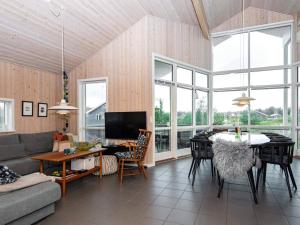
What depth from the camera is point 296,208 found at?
293 cm

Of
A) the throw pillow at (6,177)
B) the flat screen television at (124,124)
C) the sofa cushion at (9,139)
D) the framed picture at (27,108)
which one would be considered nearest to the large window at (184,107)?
the flat screen television at (124,124)

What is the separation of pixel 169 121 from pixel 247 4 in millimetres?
4495

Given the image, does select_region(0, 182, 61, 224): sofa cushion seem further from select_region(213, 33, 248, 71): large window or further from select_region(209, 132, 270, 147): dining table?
select_region(213, 33, 248, 71): large window

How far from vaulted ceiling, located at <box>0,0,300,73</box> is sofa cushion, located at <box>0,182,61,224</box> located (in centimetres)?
307

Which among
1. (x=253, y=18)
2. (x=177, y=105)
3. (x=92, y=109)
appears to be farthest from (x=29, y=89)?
(x=253, y=18)

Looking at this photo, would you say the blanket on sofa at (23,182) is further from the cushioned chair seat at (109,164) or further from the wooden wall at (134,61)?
the wooden wall at (134,61)

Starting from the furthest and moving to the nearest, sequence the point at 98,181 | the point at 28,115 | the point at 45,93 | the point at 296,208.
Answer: the point at 45,93, the point at 28,115, the point at 98,181, the point at 296,208

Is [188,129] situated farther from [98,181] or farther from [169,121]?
[98,181]

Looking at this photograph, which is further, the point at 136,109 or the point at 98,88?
the point at 98,88

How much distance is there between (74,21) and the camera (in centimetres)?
454

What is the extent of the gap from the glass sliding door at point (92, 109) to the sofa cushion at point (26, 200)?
3.41 m

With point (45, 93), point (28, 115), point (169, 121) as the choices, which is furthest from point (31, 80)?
point (169, 121)

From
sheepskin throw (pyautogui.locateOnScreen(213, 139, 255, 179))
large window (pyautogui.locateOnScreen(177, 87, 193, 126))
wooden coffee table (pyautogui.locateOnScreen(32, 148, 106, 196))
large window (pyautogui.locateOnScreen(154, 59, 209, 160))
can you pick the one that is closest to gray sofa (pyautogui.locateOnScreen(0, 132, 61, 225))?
wooden coffee table (pyautogui.locateOnScreen(32, 148, 106, 196))

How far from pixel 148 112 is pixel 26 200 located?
3366mm
